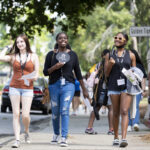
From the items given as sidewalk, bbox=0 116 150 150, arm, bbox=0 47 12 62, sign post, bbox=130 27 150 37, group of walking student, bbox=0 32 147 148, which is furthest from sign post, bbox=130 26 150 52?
arm, bbox=0 47 12 62

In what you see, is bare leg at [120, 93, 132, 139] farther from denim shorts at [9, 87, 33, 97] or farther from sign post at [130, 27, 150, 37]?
sign post at [130, 27, 150, 37]

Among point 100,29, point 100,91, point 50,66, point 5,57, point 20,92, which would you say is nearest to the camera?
point 20,92

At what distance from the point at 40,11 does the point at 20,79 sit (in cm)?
1212

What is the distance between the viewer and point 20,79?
8.86 meters

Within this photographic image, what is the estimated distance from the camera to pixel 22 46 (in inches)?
357

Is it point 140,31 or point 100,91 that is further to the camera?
point 140,31

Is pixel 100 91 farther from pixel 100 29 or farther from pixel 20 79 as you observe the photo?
pixel 100 29

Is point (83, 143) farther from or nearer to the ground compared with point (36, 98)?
nearer to the ground

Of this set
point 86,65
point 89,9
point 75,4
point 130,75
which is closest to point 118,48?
point 130,75

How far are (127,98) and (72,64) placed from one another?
107 cm

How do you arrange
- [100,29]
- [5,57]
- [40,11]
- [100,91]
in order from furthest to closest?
[100,29]
[40,11]
[100,91]
[5,57]

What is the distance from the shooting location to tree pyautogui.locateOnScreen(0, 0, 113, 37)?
20.2 m

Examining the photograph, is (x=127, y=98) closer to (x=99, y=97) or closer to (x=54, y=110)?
(x=54, y=110)

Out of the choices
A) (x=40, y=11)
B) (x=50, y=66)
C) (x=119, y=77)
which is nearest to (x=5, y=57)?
(x=50, y=66)
